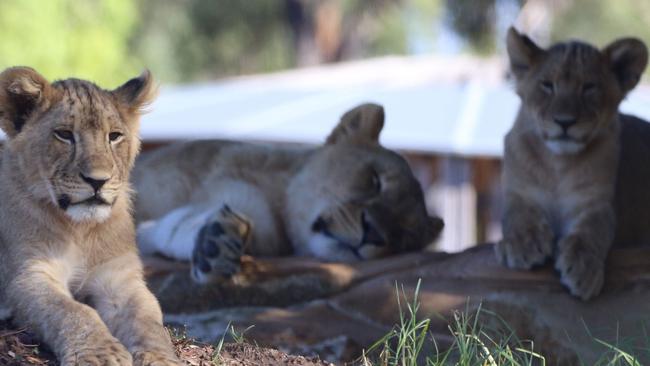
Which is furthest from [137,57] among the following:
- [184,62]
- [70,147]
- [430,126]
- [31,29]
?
[70,147]

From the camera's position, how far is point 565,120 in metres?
5.34

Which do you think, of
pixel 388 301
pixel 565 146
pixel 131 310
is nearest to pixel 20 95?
pixel 131 310

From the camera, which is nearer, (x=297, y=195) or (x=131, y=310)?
(x=131, y=310)

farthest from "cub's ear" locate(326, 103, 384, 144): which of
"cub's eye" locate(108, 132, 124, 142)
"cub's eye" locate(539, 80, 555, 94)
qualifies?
"cub's eye" locate(108, 132, 124, 142)

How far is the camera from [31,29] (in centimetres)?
2622

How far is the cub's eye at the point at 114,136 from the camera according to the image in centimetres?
392

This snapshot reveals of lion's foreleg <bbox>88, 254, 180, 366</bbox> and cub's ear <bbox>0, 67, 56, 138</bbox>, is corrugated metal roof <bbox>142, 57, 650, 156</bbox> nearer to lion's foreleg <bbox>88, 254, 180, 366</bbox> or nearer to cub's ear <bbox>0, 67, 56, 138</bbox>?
lion's foreleg <bbox>88, 254, 180, 366</bbox>

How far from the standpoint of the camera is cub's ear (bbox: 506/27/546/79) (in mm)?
5777

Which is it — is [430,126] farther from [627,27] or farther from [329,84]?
[627,27]

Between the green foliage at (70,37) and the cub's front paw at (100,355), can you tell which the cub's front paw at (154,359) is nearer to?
the cub's front paw at (100,355)

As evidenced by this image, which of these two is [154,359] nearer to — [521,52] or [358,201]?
[358,201]

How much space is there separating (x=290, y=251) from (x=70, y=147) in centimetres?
258

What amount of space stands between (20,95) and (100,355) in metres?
1.04

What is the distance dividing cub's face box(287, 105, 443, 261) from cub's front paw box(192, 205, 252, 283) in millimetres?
799
